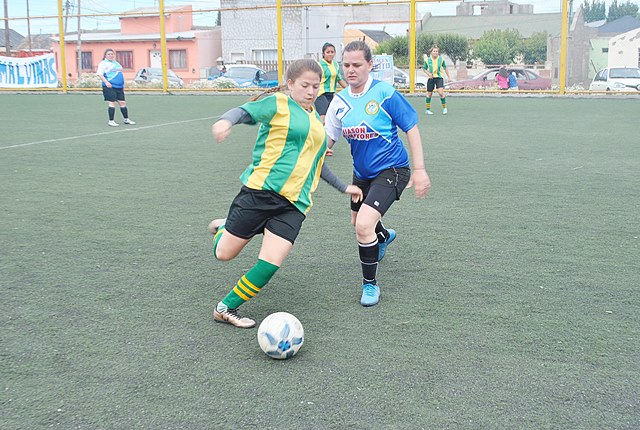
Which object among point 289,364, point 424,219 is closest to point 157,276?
point 289,364

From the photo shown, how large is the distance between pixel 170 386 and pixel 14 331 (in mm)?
1152

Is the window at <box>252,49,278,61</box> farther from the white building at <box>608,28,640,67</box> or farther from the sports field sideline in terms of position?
the sports field sideline

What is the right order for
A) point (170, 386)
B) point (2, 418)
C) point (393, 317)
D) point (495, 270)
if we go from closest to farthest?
point (2, 418)
point (170, 386)
point (393, 317)
point (495, 270)

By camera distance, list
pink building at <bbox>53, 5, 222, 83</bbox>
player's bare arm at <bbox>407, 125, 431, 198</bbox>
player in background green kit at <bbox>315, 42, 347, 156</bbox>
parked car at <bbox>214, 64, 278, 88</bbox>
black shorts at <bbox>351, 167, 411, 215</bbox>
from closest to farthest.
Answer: player's bare arm at <bbox>407, 125, 431, 198</bbox> → black shorts at <bbox>351, 167, 411, 215</bbox> → player in background green kit at <bbox>315, 42, 347, 156</bbox> → parked car at <bbox>214, 64, 278, 88</bbox> → pink building at <bbox>53, 5, 222, 83</bbox>

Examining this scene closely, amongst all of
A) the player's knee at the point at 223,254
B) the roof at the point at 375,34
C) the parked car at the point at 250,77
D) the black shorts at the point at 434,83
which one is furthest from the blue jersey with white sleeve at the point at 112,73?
the roof at the point at 375,34

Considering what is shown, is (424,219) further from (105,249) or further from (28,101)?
(28,101)

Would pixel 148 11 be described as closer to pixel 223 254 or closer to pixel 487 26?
pixel 487 26

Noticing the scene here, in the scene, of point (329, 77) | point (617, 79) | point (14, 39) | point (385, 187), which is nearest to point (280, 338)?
point (385, 187)

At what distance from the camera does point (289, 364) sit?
3.49m

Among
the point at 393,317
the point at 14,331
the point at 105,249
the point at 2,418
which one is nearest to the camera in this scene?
the point at 2,418

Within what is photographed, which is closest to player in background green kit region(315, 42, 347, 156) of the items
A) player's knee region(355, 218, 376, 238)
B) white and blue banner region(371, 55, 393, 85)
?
player's knee region(355, 218, 376, 238)

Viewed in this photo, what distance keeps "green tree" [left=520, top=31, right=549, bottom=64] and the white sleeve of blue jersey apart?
20.5 metres

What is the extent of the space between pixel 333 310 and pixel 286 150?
0.98 m

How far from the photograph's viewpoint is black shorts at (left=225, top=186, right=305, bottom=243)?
4.04 m
